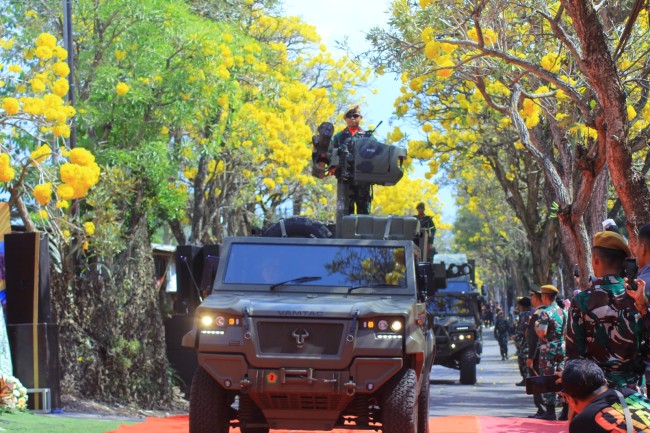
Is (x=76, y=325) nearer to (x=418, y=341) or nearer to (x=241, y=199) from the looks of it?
(x=418, y=341)

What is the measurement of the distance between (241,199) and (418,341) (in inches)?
982

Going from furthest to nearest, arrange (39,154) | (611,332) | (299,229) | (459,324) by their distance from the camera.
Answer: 1. (459,324)
2. (39,154)
3. (299,229)
4. (611,332)

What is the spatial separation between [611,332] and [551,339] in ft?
26.9

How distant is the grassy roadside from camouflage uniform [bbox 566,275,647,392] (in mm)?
7233

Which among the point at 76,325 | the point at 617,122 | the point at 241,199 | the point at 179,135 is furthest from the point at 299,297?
Result: the point at 241,199

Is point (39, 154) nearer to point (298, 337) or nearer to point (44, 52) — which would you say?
point (44, 52)

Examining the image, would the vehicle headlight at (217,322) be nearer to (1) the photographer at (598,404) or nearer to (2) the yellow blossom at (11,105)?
(2) the yellow blossom at (11,105)

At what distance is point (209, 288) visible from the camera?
38.0 ft

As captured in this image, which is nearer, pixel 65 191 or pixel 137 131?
pixel 65 191

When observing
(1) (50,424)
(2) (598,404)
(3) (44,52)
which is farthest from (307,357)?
(3) (44,52)

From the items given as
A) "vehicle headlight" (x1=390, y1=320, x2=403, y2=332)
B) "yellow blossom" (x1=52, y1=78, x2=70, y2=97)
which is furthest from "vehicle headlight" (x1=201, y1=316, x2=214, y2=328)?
"yellow blossom" (x1=52, y1=78, x2=70, y2=97)

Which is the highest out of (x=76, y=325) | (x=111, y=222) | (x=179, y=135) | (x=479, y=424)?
(x=179, y=135)

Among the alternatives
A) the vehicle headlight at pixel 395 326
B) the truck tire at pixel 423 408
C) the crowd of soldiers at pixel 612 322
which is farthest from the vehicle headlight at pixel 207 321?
the crowd of soldiers at pixel 612 322

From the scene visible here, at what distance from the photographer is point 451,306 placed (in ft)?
86.8
